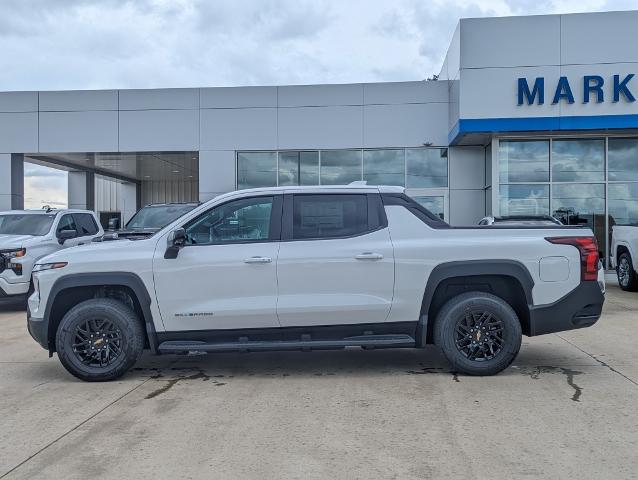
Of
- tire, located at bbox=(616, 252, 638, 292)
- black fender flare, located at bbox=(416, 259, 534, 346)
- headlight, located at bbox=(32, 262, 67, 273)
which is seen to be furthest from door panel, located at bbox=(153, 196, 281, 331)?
tire, located at bbox=(616, 252, 638, 292)

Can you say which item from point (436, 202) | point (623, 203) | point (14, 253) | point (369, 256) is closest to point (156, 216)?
point (14, 253)

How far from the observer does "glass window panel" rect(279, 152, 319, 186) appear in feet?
65.1

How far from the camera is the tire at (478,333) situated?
608 centimetres

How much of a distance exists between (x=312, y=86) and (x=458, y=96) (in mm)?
4672

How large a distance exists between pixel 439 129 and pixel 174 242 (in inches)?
577

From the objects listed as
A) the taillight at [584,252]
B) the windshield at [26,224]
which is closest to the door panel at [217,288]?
the taillight at [584,252]

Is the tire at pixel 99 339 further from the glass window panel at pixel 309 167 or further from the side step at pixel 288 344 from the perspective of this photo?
the glass window panel at pixel 309 167

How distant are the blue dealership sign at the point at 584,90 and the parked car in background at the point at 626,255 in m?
4.26

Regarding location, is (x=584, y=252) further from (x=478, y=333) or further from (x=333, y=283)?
(x=333, y=283)

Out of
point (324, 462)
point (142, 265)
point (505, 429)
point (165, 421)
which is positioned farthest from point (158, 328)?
point (505, 429)

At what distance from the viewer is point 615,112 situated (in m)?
16.5

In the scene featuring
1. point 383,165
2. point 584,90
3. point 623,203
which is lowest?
point 623,203

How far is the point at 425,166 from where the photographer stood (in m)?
19.7

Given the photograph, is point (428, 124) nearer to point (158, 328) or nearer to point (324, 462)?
point (158, 328)
